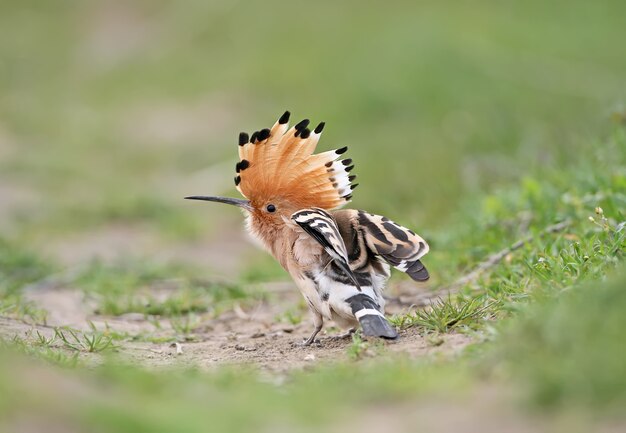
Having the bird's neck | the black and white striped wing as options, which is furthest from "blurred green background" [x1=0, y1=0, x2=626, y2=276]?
the black and white striped wing

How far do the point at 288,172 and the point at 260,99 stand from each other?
6865 millimetres

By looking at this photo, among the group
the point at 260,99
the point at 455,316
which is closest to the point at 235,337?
the point at 455,316

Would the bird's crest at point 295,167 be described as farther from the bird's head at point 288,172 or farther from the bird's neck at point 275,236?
the bird's neck at point 275,236

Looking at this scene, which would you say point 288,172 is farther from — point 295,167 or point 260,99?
point 260,99

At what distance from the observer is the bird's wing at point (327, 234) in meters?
4.09

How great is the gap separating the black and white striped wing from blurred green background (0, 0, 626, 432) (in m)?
0.33

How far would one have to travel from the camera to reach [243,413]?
9.52ft

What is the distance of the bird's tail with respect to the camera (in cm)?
394

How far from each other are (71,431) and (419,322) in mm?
1852

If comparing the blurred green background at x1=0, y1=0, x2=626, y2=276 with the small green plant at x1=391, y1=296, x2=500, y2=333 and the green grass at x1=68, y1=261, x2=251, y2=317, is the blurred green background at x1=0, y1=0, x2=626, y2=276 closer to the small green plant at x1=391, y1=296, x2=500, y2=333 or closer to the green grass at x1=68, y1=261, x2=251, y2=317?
the green grass at x1=68, y1=261, x2=251, y2=317

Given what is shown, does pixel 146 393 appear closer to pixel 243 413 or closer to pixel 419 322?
pixel 243 413

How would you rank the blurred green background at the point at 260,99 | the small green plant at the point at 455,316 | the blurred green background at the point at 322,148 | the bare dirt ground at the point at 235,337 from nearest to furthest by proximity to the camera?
the blurred green background at the point at 322,148
the bare dirt ground at the point at 235,337
the small green plant at the point at 455,316
the blurred green background at the point at 260,99

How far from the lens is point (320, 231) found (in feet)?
13.6

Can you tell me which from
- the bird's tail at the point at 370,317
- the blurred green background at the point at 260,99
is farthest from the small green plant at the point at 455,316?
the blurred green background at the point at 260,99
